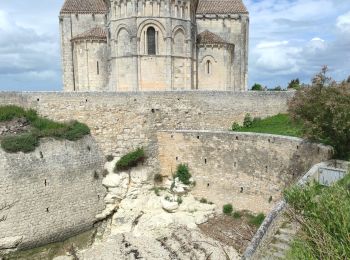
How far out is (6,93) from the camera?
16.5 meters

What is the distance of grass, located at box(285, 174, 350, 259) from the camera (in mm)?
4922

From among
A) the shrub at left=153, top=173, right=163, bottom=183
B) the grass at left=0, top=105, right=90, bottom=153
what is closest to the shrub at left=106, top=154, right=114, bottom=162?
the grass at left=0, top=105, right=90, bottom=153

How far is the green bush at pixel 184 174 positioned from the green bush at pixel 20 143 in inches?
265

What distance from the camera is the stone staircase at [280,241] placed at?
24.4ft

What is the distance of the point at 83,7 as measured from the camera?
24.3 metres

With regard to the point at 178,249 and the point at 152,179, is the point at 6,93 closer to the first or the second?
the point at 152,179

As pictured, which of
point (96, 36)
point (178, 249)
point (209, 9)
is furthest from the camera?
point (209, 9)

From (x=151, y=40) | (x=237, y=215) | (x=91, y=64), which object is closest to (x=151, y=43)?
(x=151, y=40)

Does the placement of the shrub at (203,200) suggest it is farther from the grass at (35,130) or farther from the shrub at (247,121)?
the grass at (35,130)

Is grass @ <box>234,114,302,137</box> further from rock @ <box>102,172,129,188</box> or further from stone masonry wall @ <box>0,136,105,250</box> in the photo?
stone masonry wall @ <box>0,136,105,250</box>

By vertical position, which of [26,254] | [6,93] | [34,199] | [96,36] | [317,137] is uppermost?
[96,36]

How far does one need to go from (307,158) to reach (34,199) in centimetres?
1117

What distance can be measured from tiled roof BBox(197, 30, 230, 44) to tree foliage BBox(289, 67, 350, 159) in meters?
12.0

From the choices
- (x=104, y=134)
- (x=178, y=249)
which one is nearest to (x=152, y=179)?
(x=104, y=134)
